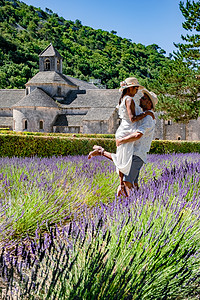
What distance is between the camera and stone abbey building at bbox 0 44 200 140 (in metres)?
38.3

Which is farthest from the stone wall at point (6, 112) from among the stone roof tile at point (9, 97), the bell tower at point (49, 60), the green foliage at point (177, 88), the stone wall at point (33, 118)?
the green foliage at point (177, 88)

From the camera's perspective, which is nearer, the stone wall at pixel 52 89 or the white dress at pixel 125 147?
the white dress at pixel 125 147

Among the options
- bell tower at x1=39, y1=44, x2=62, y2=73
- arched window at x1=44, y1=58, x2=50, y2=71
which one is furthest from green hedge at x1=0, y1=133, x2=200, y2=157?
arched window at x1=44, y1=58, x2=50, y2=71

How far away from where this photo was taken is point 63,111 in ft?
141

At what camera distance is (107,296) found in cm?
184

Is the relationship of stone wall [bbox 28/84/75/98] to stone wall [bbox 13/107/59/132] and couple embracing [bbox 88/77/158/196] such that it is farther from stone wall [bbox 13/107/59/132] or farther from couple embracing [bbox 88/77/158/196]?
couple embracing [bbox 88/77/158/196]

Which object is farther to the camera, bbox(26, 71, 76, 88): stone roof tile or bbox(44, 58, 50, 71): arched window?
bbox(44, 58, 50, 71): arched window

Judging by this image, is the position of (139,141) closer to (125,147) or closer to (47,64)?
(125,147)

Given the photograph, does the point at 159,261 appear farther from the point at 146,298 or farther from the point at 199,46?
the point at 199,46

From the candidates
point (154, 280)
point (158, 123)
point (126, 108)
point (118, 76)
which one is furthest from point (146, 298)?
point (118, 76)

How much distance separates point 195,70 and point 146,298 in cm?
1836

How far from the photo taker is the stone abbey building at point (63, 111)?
38344 mm

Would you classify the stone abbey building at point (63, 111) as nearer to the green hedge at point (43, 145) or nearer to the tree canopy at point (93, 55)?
the tree canopy at point (93, 55)

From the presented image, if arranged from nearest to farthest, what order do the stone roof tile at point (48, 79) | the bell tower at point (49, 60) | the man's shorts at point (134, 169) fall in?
the man's shorts at point (134, 169), the stone roof tile at point (48, 79), the bell tower at point (49, 60)
